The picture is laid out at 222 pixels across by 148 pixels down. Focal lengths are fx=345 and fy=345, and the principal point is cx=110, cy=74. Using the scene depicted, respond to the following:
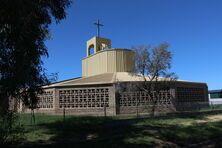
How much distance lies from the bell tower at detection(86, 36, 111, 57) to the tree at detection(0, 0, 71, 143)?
34.2m

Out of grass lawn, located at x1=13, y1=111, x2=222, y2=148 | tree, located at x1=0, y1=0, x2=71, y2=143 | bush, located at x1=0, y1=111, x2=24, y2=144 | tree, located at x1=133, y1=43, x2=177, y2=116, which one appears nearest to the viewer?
tree, located at x1=0, y1=0, x2=71, y2=143

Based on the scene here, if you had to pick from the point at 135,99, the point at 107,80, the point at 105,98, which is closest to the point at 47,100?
the point at 105,98

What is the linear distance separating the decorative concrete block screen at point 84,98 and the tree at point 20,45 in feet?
75.4

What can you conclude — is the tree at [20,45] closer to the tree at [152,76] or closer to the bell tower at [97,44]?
the tree at [152,76]

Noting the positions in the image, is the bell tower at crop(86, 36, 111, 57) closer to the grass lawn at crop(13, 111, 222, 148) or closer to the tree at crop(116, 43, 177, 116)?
the tree at crop(116, 43, 177, 116)

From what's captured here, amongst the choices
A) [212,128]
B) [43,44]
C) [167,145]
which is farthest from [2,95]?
[212,128]

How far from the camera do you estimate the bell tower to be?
46.2m

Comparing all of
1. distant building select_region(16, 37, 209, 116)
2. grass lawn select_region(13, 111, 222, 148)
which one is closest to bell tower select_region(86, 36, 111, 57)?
distant building select_region(16, 37, 209, 116)

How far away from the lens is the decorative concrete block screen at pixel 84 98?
1364 inches

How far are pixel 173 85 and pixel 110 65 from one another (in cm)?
857

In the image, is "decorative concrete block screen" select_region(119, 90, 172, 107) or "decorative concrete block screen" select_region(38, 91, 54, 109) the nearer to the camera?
"decorative concrete block screen" select_region(119, 90, 172, 107)

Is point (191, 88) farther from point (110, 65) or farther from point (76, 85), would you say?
point (76, 85)

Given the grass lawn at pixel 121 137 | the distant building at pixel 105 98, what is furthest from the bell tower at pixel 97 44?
the grass lawn at pixel 121 137

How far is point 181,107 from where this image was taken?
3684 centimetres
